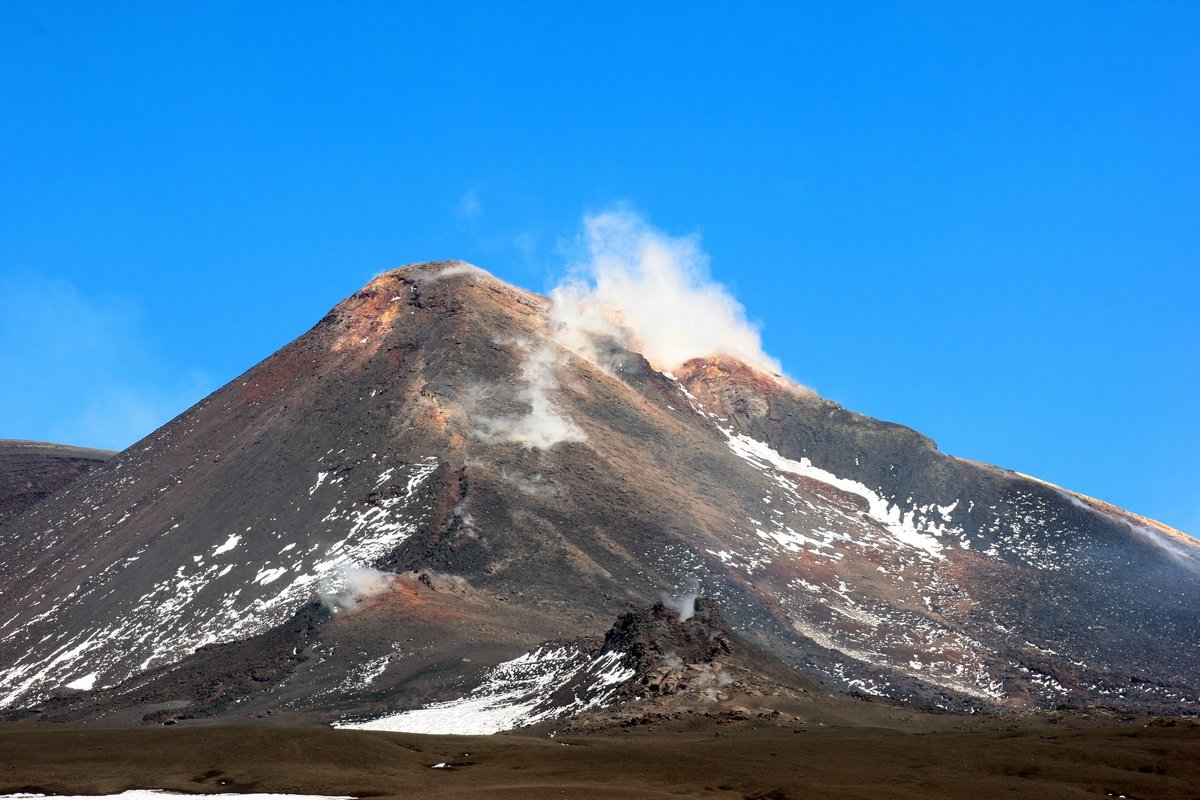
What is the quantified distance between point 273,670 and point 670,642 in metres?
36.6

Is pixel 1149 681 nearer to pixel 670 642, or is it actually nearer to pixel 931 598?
pixel 931 598

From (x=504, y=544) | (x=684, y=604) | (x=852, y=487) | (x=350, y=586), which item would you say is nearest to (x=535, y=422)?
(x=504, y=544)

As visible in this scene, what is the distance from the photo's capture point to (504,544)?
431 ft

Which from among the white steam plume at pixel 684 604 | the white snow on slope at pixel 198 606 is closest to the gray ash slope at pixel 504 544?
the white snow on slope at pixel 198 606

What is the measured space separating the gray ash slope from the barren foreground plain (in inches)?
1239

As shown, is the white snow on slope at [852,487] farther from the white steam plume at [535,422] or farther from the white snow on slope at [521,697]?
the white snow on slope at [521,697]

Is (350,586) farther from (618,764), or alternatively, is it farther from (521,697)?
(618,764)

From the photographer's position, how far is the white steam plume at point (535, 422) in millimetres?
149250

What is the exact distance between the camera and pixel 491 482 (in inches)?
5492

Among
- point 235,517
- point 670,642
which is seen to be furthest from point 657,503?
point 670,642

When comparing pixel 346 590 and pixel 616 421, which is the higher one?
pixel 616 421

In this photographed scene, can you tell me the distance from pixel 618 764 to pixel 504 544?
219ft

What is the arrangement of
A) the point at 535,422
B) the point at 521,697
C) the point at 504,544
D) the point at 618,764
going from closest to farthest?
1. the point at 618,764
2. the point at 521,697
3. the point at 504,544
4. the point at 535,422

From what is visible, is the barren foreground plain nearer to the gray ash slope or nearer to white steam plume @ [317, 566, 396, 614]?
the gray ash slope
